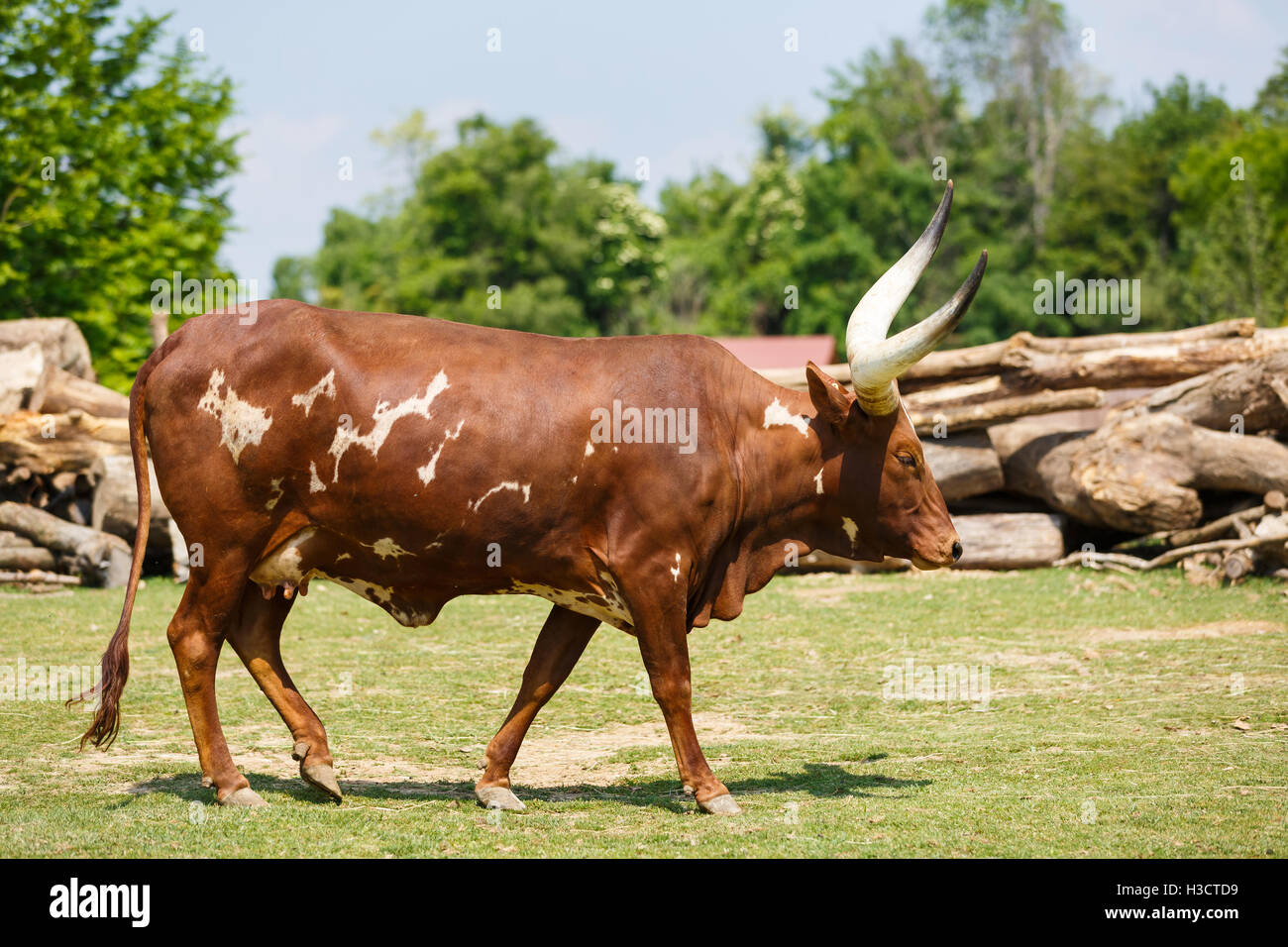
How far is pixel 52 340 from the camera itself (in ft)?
59.2

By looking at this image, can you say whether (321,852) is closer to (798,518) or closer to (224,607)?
(224,607)

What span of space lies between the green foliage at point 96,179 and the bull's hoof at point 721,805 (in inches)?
923

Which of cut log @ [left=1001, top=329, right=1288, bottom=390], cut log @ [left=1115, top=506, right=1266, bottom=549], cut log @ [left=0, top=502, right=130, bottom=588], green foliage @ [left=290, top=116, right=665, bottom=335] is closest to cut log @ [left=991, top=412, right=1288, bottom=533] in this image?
cut log @ [left=1115, top=506, right=1266, bottom=549]

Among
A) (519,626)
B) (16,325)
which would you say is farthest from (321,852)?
(16,325)

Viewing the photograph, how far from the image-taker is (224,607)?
21.6ft

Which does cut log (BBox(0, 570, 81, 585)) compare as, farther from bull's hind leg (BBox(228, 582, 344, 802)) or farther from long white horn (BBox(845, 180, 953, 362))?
long white horn (BBox(845, 180, 953, 362))

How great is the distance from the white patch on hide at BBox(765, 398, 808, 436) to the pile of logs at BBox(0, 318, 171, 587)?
1002 centimetres

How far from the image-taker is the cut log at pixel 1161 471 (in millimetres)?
14703

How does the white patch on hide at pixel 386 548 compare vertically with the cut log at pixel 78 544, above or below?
above

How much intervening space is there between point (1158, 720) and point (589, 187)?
55576mm
